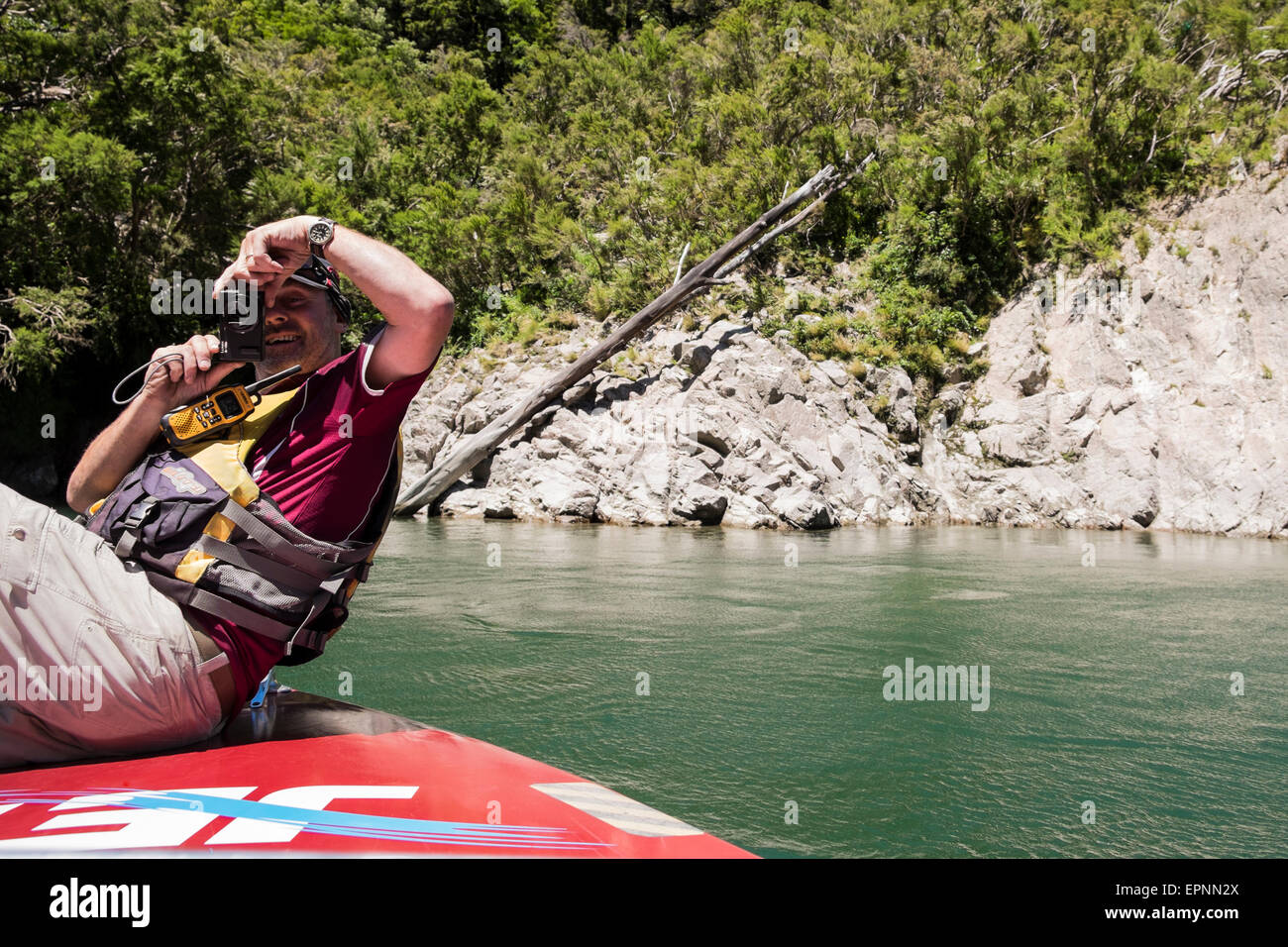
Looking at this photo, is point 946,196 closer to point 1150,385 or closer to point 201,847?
point 1150,385

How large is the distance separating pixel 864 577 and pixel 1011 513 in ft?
23.4

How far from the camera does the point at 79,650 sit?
164cm

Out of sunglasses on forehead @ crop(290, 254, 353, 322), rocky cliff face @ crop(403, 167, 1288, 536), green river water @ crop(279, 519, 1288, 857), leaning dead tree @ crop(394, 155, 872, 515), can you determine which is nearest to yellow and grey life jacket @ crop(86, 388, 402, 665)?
sunglasses on forehead @ crop(290, 254, 353, 322)

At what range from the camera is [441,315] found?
5.90 feet

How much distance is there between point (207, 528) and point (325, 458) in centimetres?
28

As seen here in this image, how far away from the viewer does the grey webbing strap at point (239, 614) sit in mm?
1775

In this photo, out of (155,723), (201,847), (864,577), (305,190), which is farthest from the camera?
(305,190)

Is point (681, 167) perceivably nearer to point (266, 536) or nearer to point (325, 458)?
point (325, 458)

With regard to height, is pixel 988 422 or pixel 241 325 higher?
pixel 988 422

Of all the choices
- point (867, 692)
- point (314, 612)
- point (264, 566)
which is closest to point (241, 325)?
point (264, 566)

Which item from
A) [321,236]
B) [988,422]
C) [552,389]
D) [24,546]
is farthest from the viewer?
[988,422]

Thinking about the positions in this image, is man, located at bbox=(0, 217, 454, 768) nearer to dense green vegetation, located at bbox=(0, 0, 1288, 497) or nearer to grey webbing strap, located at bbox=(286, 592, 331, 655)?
grey webbing strap, located at bbox=(286, 592, 331, 655)

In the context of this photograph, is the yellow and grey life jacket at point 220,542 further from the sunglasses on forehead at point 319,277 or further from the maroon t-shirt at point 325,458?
the sunglasses on forehead at point 319,277

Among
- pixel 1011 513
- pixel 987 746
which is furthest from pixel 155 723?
pixel 1011 513
